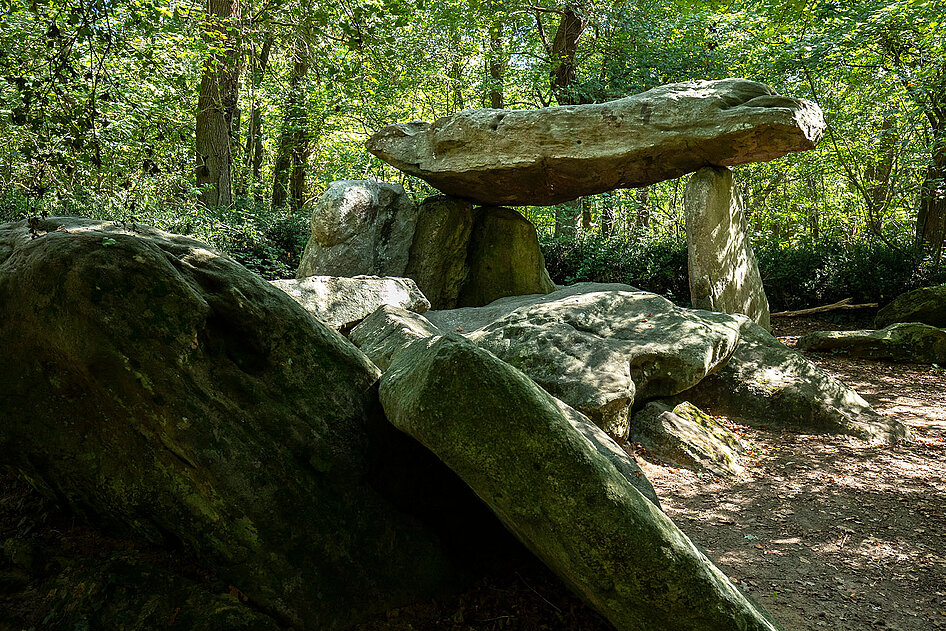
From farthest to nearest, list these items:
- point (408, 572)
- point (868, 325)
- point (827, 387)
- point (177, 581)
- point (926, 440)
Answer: point (868, 325)
point (827, 387)
point (926, 440)
point (408, 572)
point (177, 581)

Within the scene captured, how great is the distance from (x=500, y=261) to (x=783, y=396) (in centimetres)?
423

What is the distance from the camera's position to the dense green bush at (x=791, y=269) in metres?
10.3

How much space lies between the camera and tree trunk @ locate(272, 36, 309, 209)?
45.0 feet

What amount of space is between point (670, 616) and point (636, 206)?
42.4 ft

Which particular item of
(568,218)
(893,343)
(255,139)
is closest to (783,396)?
(893,343)

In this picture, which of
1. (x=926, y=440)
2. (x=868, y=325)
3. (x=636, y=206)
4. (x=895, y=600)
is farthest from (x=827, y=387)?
(x=636, y=206)

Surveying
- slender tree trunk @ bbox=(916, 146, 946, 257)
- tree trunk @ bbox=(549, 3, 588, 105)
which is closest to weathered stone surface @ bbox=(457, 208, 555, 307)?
tree trunk @ bbox=(549, 3, 588, 105)

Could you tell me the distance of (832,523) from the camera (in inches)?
163

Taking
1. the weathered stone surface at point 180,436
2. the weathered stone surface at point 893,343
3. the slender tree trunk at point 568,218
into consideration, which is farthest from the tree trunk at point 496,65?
the weathered stone surface at point 180,436

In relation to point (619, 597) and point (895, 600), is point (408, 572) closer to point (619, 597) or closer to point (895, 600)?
point (619, 597)

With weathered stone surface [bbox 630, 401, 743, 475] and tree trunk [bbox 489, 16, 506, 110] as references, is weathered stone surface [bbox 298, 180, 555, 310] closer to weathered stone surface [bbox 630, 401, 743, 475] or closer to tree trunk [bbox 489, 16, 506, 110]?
weathered stone surface [bbox 630, 401, 743, 475]

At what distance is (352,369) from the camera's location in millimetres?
2670

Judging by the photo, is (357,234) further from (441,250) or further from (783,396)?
(783,396)

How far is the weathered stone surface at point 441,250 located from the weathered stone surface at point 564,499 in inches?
257
